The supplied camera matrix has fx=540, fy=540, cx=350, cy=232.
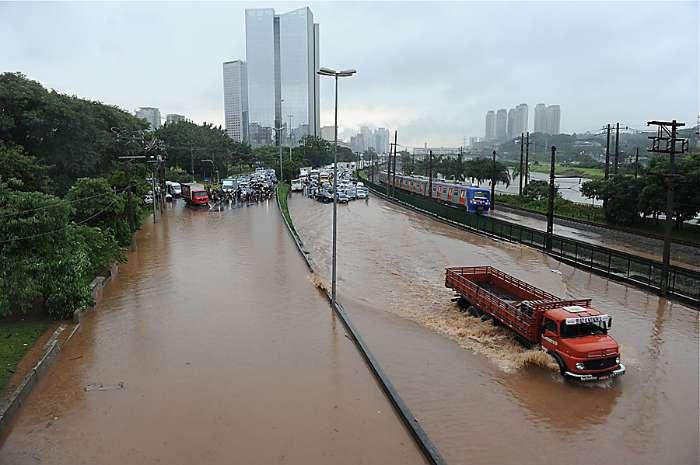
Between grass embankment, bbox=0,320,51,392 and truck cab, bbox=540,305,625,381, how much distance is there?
35.5 ft

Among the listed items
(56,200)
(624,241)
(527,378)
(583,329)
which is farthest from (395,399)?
(624,241)

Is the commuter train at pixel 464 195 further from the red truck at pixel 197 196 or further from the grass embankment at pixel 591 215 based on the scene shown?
the red truck at pixel 197 196

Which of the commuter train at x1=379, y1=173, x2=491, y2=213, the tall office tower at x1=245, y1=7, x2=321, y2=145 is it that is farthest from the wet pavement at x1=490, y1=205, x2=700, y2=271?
the tall office tower at x1=245, y1=7, x2=321, y2=145

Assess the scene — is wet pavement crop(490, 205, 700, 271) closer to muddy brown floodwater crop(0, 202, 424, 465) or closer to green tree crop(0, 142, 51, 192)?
muddy brown floodwater crop(0, 202, 424, 465)

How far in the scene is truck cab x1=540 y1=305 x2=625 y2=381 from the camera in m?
10.8

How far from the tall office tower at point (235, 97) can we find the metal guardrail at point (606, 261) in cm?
15699

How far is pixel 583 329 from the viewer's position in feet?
36.8

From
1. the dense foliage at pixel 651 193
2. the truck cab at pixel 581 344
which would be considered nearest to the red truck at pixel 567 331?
the truck cab at pixel 581 344

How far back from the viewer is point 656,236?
29078 mm

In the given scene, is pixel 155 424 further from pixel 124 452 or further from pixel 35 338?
pixel 35 338

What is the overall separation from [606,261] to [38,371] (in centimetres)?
1890

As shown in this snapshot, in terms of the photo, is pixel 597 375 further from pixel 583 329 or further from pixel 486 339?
pixel 486 339

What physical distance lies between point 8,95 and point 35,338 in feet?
73.4

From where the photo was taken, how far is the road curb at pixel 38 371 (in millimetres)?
9273
